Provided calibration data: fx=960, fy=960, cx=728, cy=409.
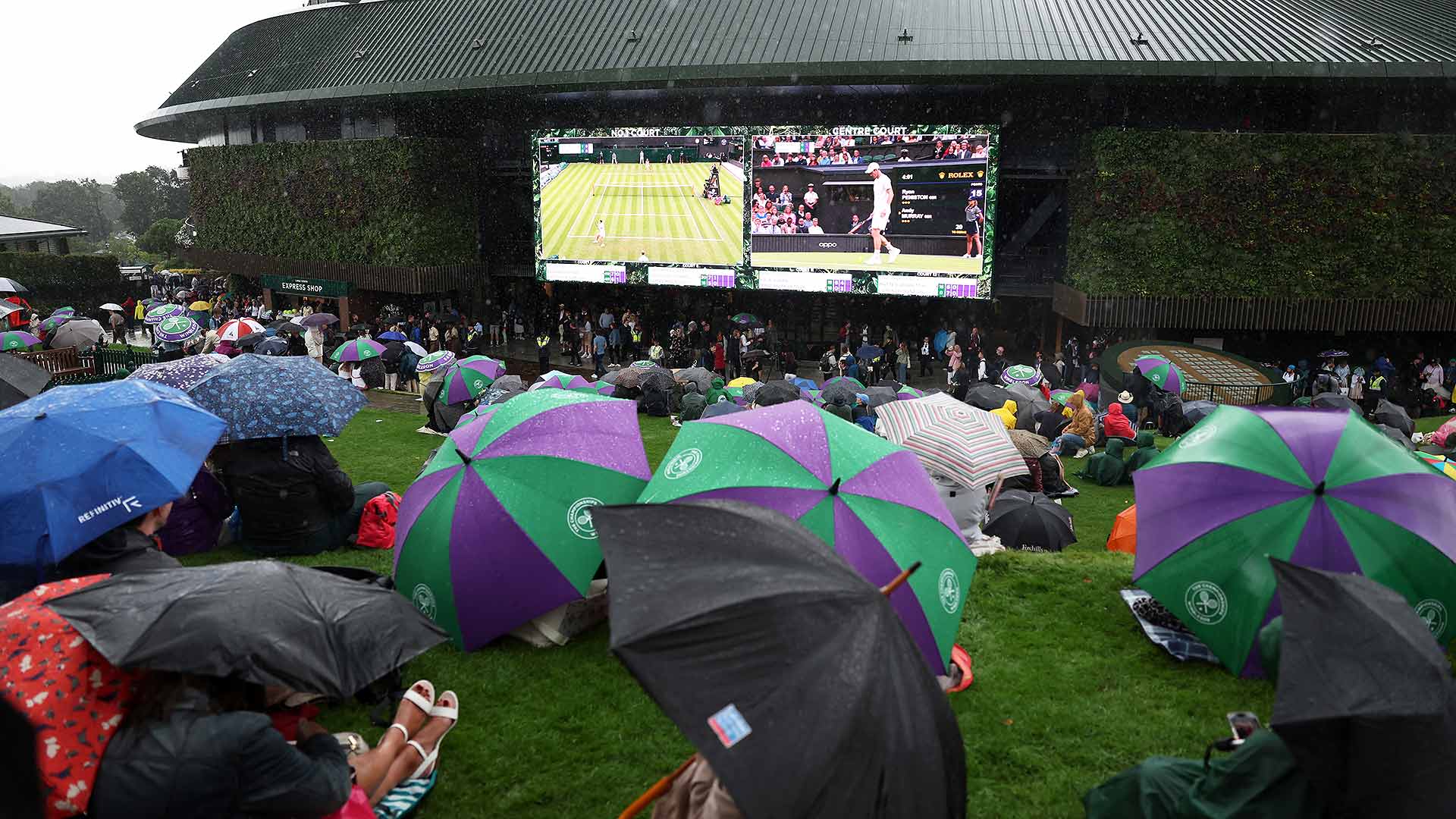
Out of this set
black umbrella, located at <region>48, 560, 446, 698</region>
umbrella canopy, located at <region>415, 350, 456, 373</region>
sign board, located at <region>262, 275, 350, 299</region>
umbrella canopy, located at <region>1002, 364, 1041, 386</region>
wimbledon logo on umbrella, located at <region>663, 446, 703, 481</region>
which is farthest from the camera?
sign board, located at <region>262, 275, 350, 299</region>

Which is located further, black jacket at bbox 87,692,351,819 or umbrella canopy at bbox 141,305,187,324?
umbrella canopy at bbox 141,305,187,324

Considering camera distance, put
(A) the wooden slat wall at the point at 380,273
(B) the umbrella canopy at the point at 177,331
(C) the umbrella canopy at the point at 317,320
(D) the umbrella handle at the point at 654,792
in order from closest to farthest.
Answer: (D) the umbrella handle at the point at 654,792
(B) the umbrella canopy at the point at 177,331
(C) the umbrella canopy at the point at 317,320
(A) the wooden slat wall at the point at 380,273

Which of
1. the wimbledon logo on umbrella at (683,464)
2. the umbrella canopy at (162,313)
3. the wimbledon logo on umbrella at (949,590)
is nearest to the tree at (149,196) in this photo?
the umbrella canopy at (162,313)

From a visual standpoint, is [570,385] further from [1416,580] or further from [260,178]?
[260,178]

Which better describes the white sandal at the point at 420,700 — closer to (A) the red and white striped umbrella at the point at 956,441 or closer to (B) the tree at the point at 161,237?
(A) the red and white striped umbrella at the point at 956,441

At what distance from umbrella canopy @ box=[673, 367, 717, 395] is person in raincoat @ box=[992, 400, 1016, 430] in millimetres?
5884

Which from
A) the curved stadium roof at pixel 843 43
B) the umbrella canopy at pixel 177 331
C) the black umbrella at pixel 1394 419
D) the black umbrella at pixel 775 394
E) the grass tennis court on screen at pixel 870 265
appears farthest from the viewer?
the grass tennis court on screen at pixel 870 265

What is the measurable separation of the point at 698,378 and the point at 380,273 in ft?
59.6

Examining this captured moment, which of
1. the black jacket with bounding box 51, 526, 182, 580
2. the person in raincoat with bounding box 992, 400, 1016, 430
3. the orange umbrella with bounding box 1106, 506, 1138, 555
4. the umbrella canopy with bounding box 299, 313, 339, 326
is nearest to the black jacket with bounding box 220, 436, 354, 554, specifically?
the black jacket with bounding box 51, 526, 182, 580

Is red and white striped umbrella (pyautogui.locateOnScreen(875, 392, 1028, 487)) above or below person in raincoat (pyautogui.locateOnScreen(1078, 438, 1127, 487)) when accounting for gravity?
above

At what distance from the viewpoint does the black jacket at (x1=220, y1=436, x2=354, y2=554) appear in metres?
7.44

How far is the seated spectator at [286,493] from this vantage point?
7445 mm

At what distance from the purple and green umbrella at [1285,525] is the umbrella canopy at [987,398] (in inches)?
380

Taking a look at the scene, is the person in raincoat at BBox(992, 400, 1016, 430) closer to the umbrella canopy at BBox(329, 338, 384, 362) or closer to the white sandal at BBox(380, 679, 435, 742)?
the white sandal at BBox(380, 679, 435, 742)
